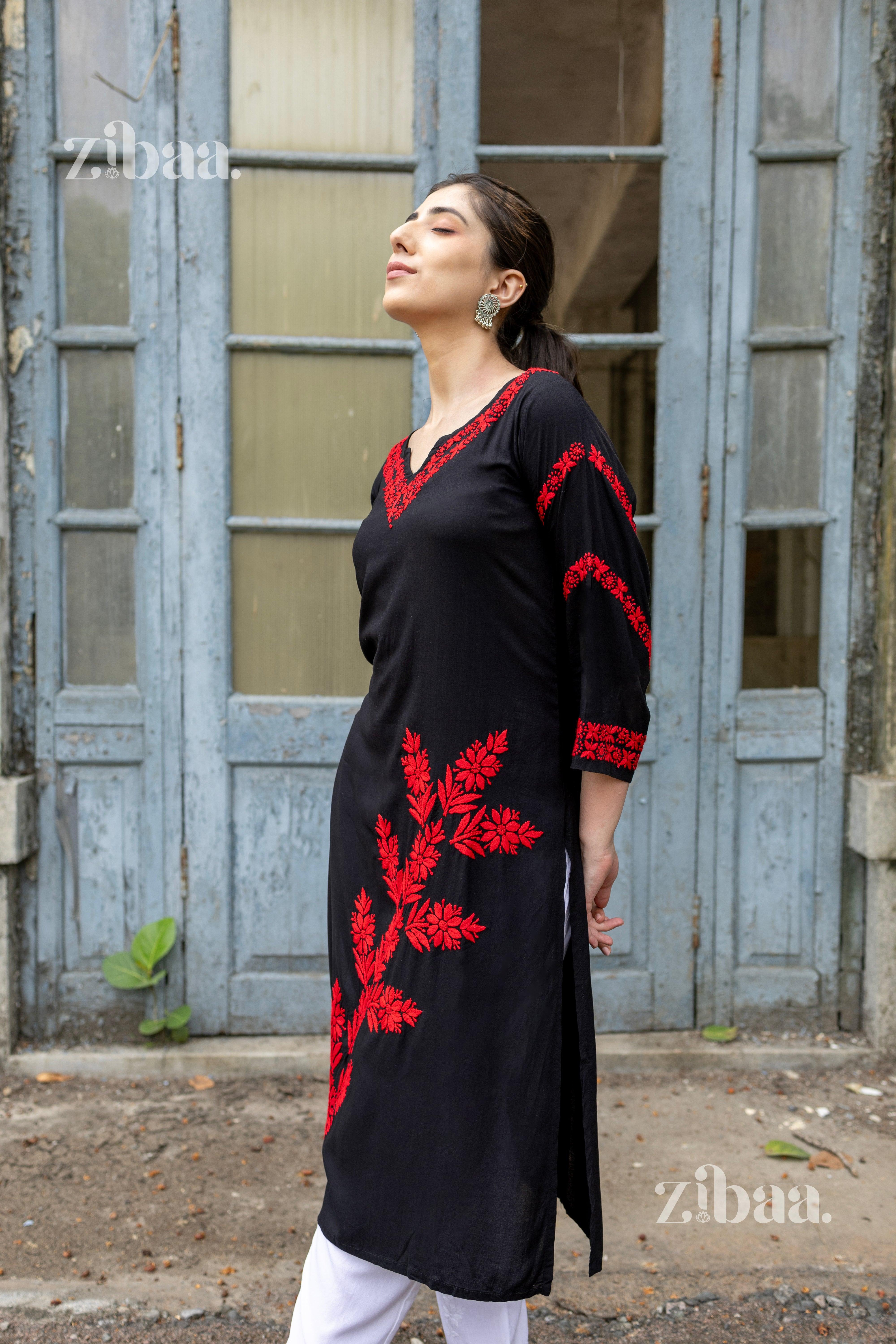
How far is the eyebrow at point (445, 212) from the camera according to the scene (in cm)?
170

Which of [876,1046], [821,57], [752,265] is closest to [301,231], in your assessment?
[752,265]

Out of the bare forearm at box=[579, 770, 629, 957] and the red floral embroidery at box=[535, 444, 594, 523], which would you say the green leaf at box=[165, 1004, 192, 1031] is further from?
the red floral embroidery at box=[535, 444, 594, 523]

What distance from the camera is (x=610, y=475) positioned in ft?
Result: 5.01

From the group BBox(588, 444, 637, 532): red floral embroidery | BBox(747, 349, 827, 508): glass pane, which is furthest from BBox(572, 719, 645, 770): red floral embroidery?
BBox(747, 349, 827, 508): glass pane

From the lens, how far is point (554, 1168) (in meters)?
1.54

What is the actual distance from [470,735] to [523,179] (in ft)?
8.01

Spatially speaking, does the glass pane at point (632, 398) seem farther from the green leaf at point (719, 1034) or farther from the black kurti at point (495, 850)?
the black kurti at point (495, 850)

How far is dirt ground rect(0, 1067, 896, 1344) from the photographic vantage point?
2.21 meters

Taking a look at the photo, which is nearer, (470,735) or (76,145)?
(470,735)

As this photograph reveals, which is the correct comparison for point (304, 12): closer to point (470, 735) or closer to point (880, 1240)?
point (470, 735)

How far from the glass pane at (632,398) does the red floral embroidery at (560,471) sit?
6.02ft

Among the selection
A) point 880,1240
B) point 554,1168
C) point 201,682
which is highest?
point 201,682

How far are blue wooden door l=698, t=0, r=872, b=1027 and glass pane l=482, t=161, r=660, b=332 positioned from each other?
0.22 m

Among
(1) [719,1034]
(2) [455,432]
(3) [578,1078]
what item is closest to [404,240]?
(2) [455,432]
